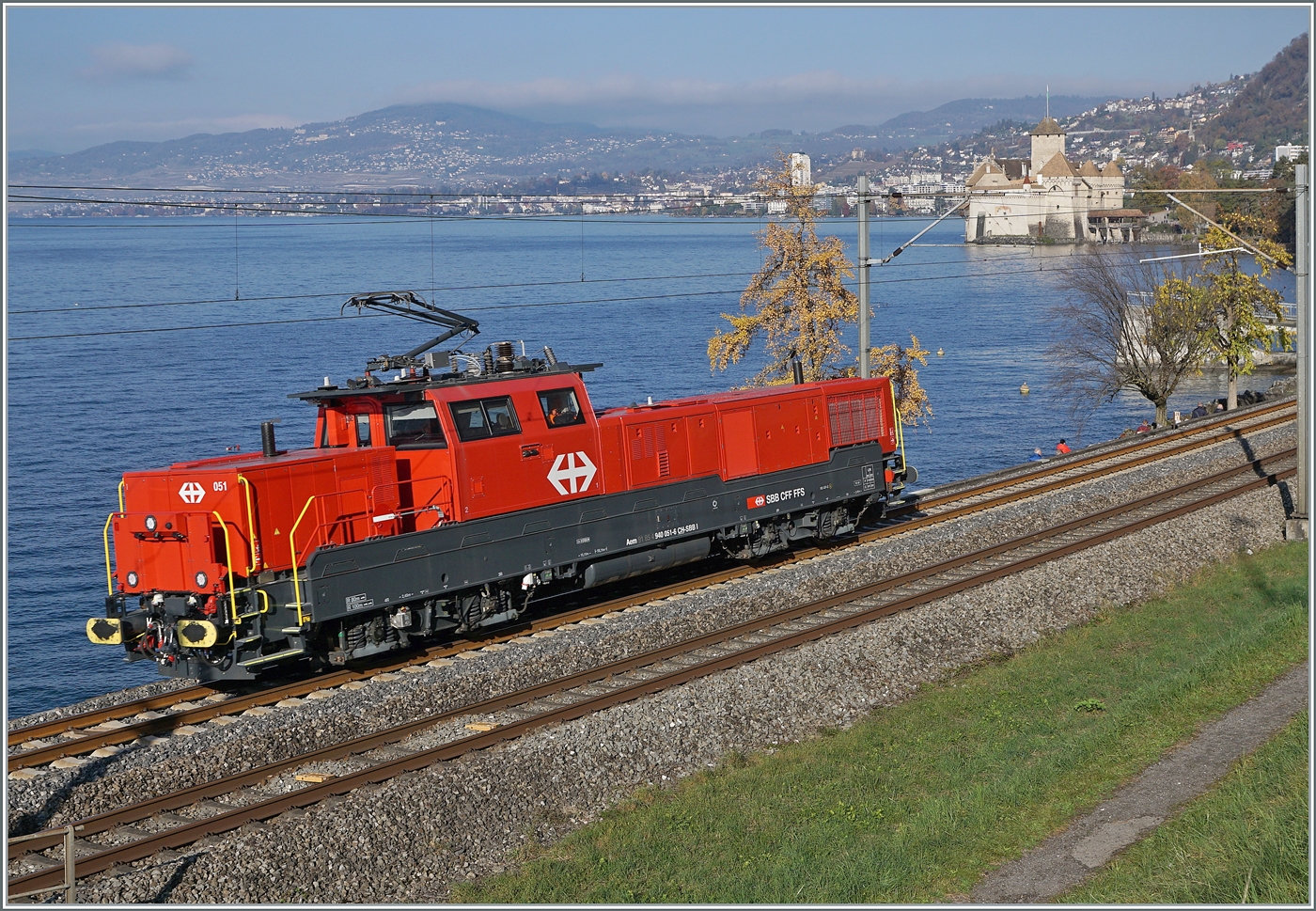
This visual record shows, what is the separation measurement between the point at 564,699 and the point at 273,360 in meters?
62.9

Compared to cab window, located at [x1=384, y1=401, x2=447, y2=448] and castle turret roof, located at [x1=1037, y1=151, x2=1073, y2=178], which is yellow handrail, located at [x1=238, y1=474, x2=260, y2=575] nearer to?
cab window, located at [x1=384, y1=401, x2=447, y2=448]

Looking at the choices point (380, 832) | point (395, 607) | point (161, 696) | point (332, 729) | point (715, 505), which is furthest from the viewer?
point (715, 505)

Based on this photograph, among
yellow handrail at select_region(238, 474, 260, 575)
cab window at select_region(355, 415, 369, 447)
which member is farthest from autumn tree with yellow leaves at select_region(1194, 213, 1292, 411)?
yellow handrail at select_region(238, 474, 260, 575)

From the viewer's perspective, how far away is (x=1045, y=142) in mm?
175250

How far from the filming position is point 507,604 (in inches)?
680

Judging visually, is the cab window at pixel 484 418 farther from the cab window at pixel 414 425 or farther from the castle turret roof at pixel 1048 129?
the castle turret roof at pixel 1048 129

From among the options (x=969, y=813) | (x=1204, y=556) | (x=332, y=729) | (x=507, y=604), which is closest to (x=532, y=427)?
(x=507, y=604)

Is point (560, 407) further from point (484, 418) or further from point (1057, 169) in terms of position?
point (1057, 169)

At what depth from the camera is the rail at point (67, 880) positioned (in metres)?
9.20

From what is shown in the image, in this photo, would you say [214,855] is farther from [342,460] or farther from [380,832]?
[342,460]

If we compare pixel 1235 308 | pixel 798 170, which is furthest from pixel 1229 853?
pixel 1235 308

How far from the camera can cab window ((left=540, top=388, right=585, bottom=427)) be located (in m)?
17.5

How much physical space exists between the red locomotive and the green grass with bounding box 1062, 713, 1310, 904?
9.56 m

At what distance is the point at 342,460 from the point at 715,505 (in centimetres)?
706
